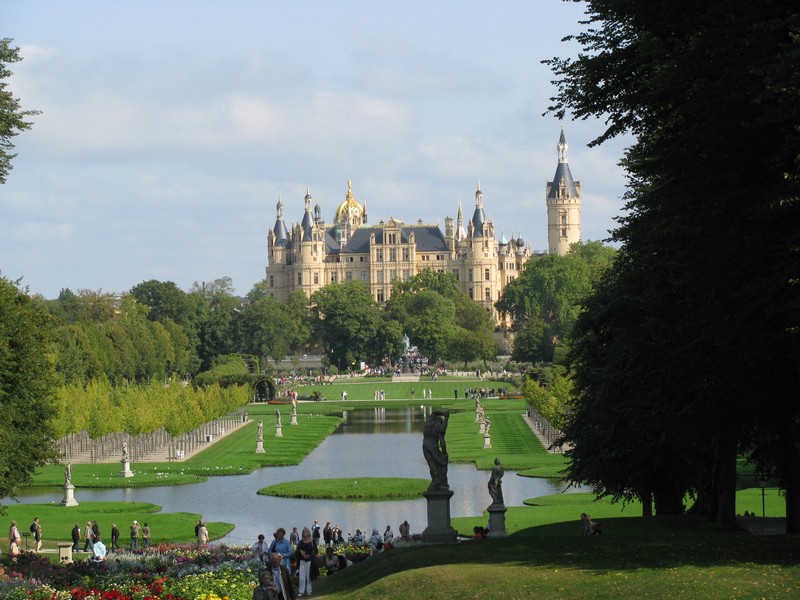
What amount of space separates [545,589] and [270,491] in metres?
29.2

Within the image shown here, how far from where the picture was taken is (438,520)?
2584cm

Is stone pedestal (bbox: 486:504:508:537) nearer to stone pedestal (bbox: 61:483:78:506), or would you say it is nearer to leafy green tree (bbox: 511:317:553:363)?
stone pedestal (bbox: 61:483:78:506)

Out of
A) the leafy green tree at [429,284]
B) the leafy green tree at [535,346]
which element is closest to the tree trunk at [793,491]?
the leafy green tree at [535,346]

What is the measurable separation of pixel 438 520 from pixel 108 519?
635 inches

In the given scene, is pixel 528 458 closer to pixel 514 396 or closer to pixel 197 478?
pixel 197 478

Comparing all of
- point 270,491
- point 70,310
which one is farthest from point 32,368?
point 70,310

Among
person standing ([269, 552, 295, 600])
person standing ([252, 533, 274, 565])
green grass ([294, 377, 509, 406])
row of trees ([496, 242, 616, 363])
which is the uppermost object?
row of trees ([496, 242, 616, 363])

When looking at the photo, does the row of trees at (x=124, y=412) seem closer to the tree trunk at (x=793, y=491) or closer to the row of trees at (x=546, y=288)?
the tree trunk at (x=793, y=491)

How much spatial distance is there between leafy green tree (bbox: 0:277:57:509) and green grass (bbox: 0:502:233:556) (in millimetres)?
1397

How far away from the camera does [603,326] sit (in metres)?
31.7

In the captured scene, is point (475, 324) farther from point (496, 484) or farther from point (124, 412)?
point (496, 484)

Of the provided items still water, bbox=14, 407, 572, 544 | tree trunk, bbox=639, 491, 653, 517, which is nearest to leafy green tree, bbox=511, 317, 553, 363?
still water, bbox=14, 407, 572, 544

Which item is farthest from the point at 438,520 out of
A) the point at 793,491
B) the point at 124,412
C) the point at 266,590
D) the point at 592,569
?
the point at 124,412

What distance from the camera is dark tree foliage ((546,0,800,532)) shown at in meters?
18.3
